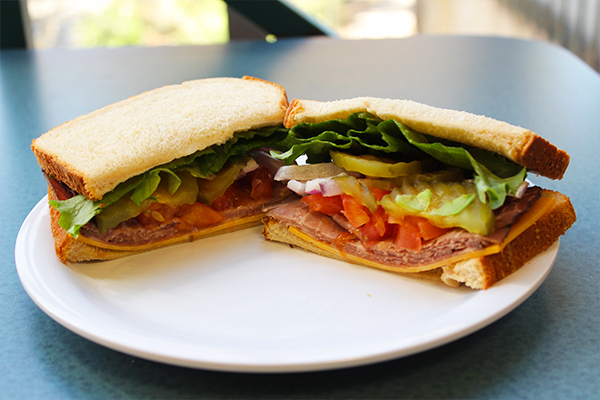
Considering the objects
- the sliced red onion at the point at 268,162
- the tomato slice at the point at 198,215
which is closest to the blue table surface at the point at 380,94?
the tomato slice at the point at 198,215

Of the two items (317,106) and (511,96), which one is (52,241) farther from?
(511,96)

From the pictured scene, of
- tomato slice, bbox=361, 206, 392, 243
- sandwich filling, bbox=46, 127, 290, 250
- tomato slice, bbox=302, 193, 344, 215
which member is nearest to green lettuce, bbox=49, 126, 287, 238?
sandwich filling, bbox=46, 127, 290, 250

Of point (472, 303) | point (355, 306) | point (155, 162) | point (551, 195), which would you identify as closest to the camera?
point (472, 303)

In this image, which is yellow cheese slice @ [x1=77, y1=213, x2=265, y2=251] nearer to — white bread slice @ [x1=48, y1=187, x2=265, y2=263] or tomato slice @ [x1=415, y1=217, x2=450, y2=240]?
white bread slice @ [x1=48, y1=187, x2=265, y2=263]

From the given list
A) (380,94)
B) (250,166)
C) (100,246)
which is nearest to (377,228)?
(250,166)

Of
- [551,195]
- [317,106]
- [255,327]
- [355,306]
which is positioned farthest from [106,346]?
[551,195]

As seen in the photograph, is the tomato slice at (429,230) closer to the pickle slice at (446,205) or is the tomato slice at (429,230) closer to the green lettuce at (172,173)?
the pickle slice at (446,205)
